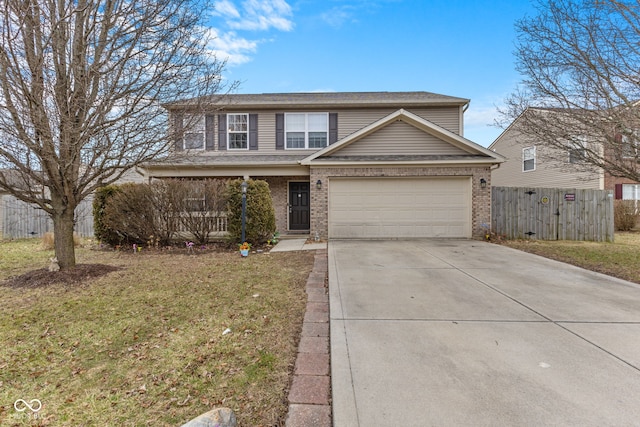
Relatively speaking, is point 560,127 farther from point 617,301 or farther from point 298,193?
point 298,193

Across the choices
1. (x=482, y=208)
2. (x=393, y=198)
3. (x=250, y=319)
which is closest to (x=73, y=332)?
(x=250, y=319)

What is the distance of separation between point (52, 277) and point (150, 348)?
3787mm

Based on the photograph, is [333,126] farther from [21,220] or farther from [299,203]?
[21,220]

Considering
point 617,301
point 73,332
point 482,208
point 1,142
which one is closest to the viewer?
point 73,332

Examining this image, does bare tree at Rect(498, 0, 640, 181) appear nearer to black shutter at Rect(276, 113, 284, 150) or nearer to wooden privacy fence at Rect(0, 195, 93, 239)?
black shutter at Rect(276, 113, 284, 150)

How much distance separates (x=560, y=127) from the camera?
6.58 meters

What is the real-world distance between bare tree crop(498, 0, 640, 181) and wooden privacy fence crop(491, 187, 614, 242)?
374cm

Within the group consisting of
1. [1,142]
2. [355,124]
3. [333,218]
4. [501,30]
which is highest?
[501,30]

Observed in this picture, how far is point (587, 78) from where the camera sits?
241 inches

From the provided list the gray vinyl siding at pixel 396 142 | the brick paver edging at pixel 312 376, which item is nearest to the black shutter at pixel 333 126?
the gray vinyl siding at pixel 396 142

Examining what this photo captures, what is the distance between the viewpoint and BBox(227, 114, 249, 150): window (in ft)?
41.3

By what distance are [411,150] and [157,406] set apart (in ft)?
33.4

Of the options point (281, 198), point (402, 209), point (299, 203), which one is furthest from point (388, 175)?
point (281, 198)

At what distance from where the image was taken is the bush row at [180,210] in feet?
28.1
